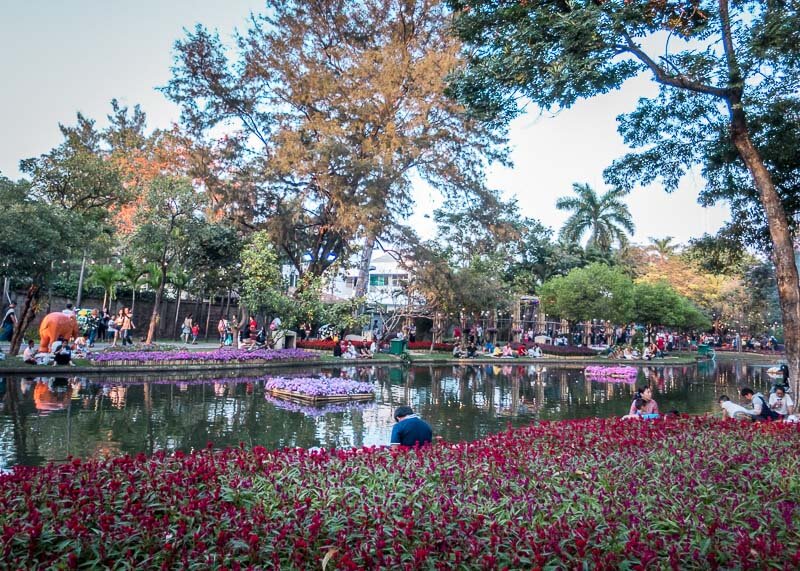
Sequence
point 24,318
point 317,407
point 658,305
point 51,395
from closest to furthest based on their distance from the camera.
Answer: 1. point 51,395
2. point 317,407
3. point 24,318
4. point 658,305

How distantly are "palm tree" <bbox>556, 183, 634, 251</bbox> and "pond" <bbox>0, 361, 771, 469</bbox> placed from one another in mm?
33456

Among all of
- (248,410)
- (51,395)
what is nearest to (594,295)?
(248,410)

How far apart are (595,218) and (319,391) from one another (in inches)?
1814

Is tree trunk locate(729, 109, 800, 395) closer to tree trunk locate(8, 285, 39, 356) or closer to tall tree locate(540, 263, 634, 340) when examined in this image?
tree trunk locate(8, 285, 39, 356)

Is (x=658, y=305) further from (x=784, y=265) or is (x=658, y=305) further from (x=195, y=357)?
(x=784, y=265)

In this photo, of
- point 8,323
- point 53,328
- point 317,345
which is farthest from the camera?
point 317,345

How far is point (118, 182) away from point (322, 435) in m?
16.6

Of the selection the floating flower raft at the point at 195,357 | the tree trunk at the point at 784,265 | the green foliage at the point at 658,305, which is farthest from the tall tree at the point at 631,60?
the green foliage at the point at 658,305

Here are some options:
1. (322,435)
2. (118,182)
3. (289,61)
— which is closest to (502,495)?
(322,435)

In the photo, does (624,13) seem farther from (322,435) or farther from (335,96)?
(335,96)

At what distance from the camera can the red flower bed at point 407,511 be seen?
381 cm

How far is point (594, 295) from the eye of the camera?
3912 cm

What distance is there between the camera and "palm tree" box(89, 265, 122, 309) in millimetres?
31906

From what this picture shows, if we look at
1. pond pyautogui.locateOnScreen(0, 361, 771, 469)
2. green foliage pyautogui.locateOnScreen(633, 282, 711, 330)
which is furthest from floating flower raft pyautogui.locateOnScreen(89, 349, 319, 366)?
green foliage pyautogui.locateOnScreen(633, 282, 711, 330)
